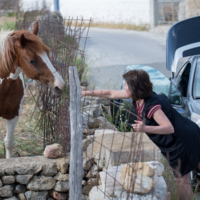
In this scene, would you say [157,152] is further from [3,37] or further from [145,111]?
[3,37]

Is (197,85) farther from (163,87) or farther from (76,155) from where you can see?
(76,155)

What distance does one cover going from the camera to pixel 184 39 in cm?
444

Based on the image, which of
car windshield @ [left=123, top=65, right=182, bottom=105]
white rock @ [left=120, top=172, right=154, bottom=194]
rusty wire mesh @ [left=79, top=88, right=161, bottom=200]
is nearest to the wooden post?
rusty wire mesh @ [left=79, top=88, right=161, bottom=200]

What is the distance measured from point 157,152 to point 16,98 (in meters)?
1.85

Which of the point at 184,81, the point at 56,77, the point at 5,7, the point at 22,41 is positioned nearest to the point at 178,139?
the point at 56,77

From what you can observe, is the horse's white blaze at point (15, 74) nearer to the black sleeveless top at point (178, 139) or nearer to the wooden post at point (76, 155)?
the wooden post at point (76, 155)

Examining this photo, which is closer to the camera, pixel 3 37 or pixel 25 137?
pixel 3 37

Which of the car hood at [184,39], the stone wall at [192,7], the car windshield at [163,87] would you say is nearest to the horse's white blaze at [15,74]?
the car windshield at [163,87]

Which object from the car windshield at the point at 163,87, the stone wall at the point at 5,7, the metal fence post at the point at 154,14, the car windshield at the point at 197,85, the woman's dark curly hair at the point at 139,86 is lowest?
the car windshield at the point at 163,87

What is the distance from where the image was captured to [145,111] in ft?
8.13

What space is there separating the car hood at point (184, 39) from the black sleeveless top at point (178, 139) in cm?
213

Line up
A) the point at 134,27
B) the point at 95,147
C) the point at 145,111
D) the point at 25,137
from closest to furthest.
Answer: the point at 145,111, the point at 95,147, the point at 25,137, the point at 134,27

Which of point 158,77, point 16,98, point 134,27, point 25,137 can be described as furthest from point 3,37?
point 134,27

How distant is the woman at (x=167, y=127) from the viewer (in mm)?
2414
